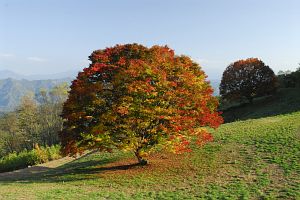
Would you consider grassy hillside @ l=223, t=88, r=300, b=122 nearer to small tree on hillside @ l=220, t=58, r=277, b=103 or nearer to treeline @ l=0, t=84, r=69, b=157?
small tree on hillside @ l=220, t=58, r=277, b=103

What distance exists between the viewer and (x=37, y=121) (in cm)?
10169

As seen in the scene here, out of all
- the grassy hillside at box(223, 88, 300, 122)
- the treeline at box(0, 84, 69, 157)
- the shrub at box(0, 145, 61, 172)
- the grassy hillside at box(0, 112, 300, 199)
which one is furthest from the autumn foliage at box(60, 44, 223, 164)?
the treeline at box(0, 84, 69, 157)

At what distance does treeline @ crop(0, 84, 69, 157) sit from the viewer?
97062 mm

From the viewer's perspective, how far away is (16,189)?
2423cm

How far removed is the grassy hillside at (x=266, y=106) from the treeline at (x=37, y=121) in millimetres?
48512

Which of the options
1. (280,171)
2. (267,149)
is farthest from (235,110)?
(280,171)

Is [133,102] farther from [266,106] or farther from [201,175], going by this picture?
[266,106]

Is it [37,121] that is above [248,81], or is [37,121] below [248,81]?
below

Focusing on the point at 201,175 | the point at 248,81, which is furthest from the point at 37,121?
the point at 201,175

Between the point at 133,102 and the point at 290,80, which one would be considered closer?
the point at 133,102

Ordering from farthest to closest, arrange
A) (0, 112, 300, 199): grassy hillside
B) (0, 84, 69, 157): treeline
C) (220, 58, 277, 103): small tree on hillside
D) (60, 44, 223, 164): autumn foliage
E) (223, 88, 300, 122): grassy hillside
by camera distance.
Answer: (0, 84, 69, 157): treeline < (220, 58, 277, 103): small tree on hillside < (223, 88, 300, 122): grassy hillside < (60, 44, 223, 164): autumn foliage < (0, 112, 300, 199): grassy hillside

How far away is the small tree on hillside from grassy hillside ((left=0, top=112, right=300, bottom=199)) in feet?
102

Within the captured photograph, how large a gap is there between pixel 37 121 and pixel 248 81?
2429 inches

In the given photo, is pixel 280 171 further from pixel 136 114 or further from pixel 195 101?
pixel 136 114
